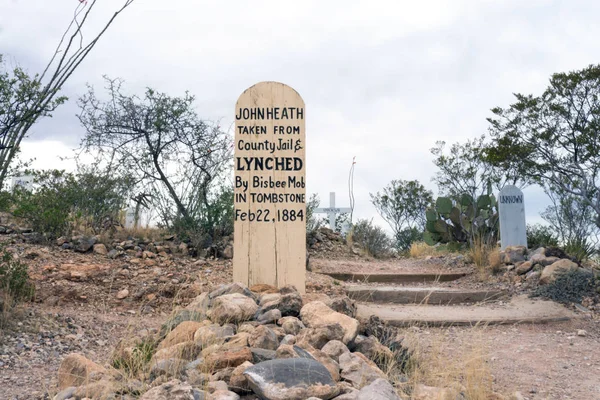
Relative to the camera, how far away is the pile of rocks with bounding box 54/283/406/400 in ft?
10.7

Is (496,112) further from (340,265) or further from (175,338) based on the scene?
(175,338)

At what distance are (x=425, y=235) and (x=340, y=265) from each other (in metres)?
3.37

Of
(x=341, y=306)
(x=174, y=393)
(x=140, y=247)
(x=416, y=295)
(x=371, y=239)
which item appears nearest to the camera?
(x=174, y=393)

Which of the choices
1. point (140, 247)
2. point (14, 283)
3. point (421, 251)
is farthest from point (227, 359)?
point (421, 251)

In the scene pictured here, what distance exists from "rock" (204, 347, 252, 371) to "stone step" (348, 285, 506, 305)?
14.7ft

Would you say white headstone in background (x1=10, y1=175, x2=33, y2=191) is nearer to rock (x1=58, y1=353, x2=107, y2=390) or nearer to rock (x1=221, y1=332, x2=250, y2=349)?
rock (x1=58, y1=353, x2=107, y2=390)

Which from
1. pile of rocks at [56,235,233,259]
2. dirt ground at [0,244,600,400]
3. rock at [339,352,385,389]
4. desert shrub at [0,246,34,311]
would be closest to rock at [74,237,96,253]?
pile of rocks at [56,235,233,259]

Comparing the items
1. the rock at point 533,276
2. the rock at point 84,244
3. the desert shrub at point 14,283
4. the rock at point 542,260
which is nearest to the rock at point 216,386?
the desert shrub at point 14,283

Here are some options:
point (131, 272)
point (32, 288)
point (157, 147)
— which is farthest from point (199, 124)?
point (32, 288)

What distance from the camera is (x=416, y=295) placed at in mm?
8141

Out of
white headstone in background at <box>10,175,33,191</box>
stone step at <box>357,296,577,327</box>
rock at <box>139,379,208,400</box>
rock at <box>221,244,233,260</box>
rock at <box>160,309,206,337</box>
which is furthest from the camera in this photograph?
rock at <box>221,244,233,260</box>

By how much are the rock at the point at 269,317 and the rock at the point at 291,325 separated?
6cm

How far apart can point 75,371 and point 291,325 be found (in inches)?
62.1

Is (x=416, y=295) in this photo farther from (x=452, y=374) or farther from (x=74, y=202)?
(x=74, y=202)
